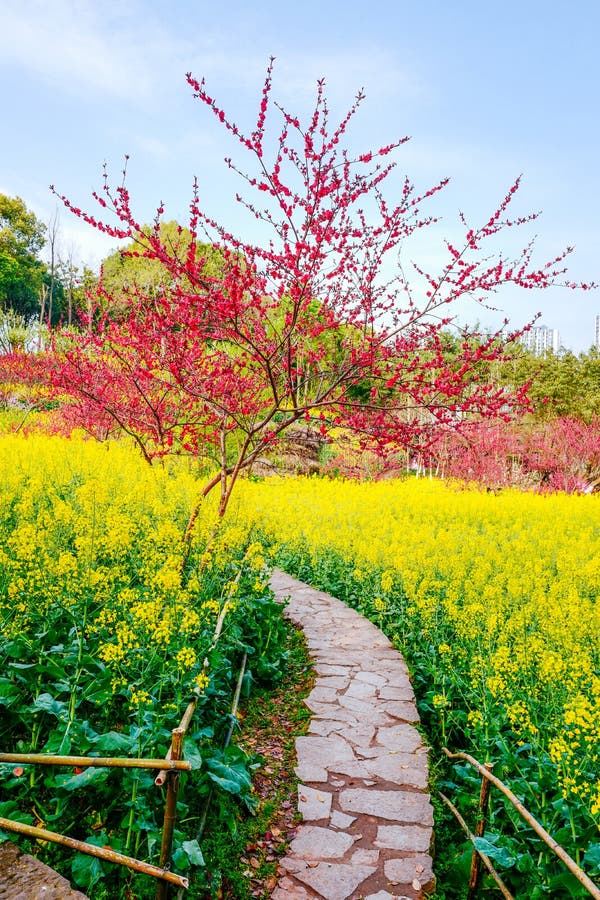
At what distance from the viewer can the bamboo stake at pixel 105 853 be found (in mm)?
2049

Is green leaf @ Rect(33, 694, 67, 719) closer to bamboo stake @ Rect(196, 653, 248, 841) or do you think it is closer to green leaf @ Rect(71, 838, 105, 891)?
green leaf @ Rect(71, 838, 105, 891)

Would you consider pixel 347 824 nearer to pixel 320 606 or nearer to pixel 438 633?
pixel 438 633

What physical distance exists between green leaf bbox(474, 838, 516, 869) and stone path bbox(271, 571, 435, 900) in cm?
29

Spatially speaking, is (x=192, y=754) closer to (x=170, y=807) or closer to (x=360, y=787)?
(x=170, y=807)

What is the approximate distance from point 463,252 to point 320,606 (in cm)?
437

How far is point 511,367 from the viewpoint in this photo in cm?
2555

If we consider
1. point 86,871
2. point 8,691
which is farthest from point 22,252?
point 86,871

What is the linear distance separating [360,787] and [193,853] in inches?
54.0

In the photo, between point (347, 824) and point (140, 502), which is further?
point (140, 502)

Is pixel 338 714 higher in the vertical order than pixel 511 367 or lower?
lower

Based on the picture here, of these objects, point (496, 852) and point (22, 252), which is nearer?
point (496, 852)

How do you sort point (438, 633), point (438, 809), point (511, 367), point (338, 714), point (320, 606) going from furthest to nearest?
1. point (511, 367)
2. point (320, 606)
3. point (438, 633)
4. point (338, 714)
5. point (438, 809)

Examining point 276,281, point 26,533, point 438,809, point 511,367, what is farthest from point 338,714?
point 511,367

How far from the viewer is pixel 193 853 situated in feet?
8.30
